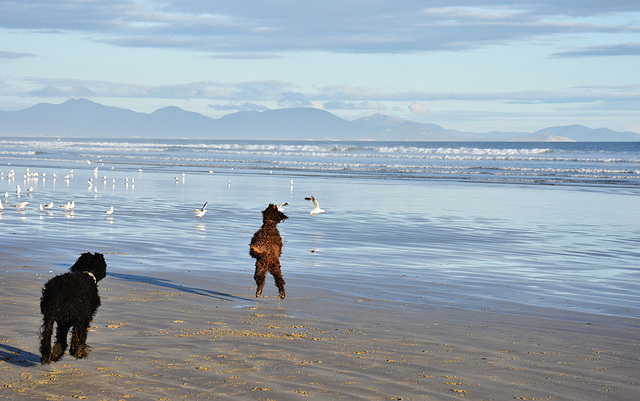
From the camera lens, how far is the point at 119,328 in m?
8.03

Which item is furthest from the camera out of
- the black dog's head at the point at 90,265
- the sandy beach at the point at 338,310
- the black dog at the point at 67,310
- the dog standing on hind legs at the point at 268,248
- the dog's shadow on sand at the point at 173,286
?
the dog's shadow on sand at the point at 173,286

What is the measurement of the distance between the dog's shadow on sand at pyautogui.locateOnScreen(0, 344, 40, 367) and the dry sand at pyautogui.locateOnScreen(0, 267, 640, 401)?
2 cm

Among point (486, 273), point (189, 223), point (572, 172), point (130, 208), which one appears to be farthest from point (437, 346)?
point (572, 172)

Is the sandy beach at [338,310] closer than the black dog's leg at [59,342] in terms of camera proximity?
Yes

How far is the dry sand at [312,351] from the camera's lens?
613cm

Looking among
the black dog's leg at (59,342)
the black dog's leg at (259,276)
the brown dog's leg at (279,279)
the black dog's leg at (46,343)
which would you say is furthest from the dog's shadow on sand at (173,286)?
the black dog's leg at (46,343)

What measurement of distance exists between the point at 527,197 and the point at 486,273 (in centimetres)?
1984

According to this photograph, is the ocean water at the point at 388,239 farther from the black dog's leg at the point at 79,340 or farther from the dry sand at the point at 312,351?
→ the black dog's leg at the point at 79,340

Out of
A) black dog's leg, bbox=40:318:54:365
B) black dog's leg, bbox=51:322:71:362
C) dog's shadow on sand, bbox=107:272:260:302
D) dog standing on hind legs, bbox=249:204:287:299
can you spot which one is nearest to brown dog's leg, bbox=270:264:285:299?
dog standing on hind legs, bbox=249:204:287:299

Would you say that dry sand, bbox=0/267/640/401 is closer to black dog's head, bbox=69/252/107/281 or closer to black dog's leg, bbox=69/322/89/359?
black dog's leg, bbox=69/322/89/359

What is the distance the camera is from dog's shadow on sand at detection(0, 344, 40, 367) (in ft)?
21.6

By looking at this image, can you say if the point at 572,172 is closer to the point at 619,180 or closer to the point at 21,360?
the point at 619,180

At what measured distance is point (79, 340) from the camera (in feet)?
21.9

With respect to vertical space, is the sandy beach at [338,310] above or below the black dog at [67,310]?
below
